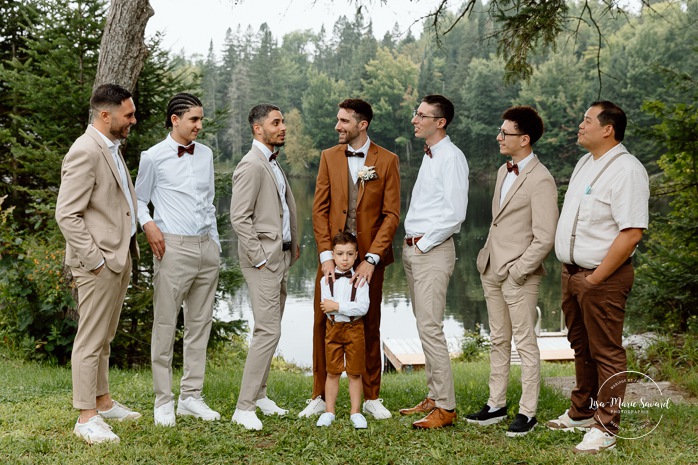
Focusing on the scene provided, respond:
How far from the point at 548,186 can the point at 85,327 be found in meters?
3.19

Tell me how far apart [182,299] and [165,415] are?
2.64 feet

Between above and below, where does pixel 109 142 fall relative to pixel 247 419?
above

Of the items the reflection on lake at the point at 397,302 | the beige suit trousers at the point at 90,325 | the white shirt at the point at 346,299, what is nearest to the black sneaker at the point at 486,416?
the white shirt at the point at 346,299

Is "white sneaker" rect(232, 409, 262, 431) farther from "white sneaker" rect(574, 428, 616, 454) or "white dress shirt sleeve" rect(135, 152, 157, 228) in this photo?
"white sneaker" rect(574, 428, 616, 454)

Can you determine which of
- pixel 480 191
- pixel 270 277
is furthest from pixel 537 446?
pixel 480 191

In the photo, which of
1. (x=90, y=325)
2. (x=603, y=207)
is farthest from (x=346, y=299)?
(x=603, y=207)

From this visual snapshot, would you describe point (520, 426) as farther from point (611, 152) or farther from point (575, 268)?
point (611, 152)

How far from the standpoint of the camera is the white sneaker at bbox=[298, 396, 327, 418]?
16.8 ft

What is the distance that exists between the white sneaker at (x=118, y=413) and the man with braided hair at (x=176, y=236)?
215 millimetres

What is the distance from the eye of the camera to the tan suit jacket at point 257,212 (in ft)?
16.1

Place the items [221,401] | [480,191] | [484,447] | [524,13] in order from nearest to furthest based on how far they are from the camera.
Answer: [484,447]
[221,401]
[524,13]
[480,191]

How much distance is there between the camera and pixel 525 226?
4.84 metres

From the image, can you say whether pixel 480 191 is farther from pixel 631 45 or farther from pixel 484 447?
pixel 484 447

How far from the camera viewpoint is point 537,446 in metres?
4.47
